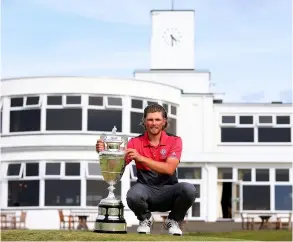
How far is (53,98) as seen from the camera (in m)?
30.7

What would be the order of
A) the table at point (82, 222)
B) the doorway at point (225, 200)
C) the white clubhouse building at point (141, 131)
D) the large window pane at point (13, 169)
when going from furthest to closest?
the doorway at point (225, 200) < the large window pane at point (13, 169) < the white clubhouse building at point (141, 131) < the table at point (82, 222)

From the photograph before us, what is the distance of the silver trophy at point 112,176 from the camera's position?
9.52m

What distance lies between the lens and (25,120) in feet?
102

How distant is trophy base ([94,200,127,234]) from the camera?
9.48 m

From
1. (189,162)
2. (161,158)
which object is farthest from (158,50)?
(161,158)

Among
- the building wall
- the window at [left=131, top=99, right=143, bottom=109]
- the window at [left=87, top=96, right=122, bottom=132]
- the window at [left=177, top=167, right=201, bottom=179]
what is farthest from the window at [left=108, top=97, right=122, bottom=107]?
the window at [left=177, top=167, right=201, bottom=179]

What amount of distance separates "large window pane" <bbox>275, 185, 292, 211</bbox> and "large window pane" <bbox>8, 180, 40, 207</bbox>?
31.3 ft

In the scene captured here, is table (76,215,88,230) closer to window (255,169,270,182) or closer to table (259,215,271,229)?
table (259,215,271,229)

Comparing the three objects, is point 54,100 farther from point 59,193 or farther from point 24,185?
point 59,193

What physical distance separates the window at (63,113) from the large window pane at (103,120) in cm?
39

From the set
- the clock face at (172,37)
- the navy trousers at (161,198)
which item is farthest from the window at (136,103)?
the navy trousers at (161,198)

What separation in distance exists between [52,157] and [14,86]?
2936 mm

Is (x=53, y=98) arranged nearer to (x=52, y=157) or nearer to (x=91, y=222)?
(x=52, y=157)

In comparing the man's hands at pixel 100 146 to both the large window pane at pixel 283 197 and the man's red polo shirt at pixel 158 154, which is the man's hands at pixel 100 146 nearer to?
the man's red polo shirt at pixel 158 154
